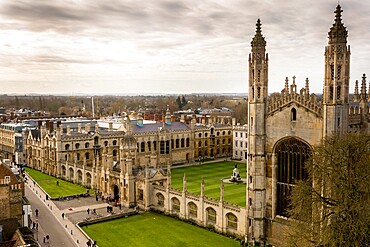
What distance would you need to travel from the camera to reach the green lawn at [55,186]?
164 feet

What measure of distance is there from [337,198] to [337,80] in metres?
8.43

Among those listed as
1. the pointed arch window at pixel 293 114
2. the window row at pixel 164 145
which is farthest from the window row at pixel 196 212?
the window row at pixel 164 145

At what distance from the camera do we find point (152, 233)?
34562 mm

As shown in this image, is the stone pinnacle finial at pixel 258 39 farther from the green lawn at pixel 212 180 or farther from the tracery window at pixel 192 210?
the green lawn at pixel 212 180

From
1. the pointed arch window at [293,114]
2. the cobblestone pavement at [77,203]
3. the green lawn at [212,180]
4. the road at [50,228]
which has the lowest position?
the road at [50,228]

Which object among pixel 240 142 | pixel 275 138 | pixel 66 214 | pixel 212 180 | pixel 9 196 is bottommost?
pixel 66 214

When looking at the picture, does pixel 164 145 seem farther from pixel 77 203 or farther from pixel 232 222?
pixel 232 222

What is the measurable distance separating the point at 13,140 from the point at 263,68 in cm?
5854

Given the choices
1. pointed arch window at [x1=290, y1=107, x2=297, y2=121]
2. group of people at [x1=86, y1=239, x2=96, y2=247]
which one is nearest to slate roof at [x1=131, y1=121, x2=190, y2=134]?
group of people at [x1=86, y1=239, x2=96, y2=247]

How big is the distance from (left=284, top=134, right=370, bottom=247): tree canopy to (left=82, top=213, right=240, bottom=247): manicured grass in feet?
32.2

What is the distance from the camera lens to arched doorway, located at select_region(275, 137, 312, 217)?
96.2 ft

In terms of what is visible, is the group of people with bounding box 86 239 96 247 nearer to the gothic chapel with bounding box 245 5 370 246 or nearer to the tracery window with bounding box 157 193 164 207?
the tracery window with bounding box 157 193 164 207

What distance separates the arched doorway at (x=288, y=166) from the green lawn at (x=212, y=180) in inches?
433

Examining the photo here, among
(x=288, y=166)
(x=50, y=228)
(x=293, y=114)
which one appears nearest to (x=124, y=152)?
(x=50, y=228)
